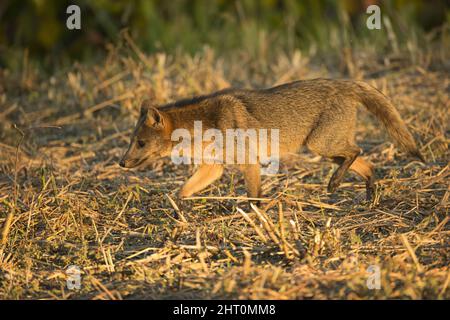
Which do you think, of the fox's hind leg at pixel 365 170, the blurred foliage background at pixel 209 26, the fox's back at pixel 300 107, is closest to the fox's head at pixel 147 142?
the fox's back at pixel 300 107

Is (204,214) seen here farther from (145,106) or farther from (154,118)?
(145,106)

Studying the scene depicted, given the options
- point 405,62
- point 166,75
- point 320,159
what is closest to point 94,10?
point 166,75

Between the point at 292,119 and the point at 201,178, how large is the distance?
1.00 metres

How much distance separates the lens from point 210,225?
594 centimetres

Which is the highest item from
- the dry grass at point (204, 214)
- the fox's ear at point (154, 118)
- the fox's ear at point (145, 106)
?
the fox's ear at point (145, 106)

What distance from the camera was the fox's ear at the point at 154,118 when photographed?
269 inches

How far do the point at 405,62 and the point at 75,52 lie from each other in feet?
27.7

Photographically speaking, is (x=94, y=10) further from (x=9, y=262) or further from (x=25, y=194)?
(x=9, y=262)

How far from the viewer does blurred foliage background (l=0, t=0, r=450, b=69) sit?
11188 millimetres

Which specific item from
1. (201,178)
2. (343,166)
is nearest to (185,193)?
(201,178)

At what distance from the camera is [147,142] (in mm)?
7000

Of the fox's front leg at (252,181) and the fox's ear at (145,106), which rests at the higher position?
the fox's ear at (145,106)

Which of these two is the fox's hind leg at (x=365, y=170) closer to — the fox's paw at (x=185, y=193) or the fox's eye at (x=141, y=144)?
the fox's paw at (x=185, y=193)

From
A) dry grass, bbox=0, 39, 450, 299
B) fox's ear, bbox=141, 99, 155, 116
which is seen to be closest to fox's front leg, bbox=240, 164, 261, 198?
dry grass, bbox=0, 39, 450, 299
